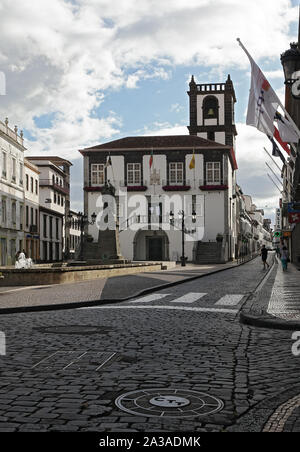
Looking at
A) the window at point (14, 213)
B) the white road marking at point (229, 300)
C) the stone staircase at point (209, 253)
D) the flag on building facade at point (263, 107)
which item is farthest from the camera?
the stone staircase at point (209, 253)

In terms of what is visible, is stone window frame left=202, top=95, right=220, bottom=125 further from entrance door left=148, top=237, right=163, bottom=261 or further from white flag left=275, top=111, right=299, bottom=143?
white flag left=275, top=111, right=299, bottom=143

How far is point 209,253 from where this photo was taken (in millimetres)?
56781

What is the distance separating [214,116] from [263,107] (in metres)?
55.0

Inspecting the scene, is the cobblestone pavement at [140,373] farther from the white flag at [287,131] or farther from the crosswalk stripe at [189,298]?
the white flag at [287,131]

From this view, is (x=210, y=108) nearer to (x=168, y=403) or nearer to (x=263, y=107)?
(x=263, y=107)

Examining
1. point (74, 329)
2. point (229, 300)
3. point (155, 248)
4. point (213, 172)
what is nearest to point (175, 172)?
point (213, 172)

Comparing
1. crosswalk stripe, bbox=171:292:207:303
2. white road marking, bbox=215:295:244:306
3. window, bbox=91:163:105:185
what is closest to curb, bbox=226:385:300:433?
white road marking, bbox=215:295:244:306

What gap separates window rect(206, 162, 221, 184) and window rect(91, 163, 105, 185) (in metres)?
A: 11.4

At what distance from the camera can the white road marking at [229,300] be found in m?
13.8

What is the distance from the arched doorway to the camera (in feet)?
196

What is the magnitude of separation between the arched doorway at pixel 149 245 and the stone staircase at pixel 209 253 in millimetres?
4256

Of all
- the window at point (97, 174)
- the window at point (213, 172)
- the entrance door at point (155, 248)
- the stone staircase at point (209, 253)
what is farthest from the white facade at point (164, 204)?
the stone staircase at point (209, 253)

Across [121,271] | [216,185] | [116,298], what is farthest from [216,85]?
[116,298]

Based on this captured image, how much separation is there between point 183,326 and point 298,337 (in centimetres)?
206
